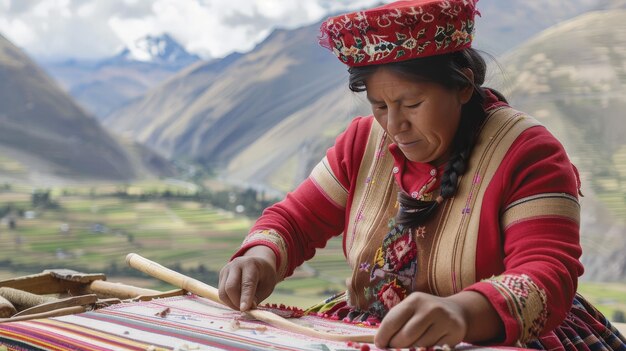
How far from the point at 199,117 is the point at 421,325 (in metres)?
5.08

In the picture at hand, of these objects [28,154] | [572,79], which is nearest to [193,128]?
[28,154]

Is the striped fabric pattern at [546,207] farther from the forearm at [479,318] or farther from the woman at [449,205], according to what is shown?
the forearm at [479,318]

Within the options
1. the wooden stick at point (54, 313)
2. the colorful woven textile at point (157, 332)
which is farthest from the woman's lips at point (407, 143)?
the wooden stick at point (54, 313)

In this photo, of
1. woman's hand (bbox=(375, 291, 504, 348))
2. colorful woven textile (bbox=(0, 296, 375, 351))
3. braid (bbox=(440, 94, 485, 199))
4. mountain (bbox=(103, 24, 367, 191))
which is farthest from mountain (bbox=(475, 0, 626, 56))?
woman's hand (bbox=(375, 291, 504, 348))

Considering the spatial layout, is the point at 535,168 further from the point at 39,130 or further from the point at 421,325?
the point at 39,130

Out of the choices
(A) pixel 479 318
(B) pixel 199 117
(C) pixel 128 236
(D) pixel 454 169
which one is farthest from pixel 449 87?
(B) pixel 199 117

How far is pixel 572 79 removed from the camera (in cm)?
476

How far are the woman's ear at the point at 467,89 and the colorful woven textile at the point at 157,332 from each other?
0.54 metres

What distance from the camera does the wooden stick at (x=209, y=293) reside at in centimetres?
140

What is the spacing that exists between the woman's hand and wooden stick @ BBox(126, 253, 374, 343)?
124 mm

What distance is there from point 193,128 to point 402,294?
4.61 meters

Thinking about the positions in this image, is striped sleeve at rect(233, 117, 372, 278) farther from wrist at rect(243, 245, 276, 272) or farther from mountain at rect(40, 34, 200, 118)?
mountain at rect(40, 34, 200, 118)

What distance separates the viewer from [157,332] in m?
1.46

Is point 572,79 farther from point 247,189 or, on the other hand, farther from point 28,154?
point 28,154
